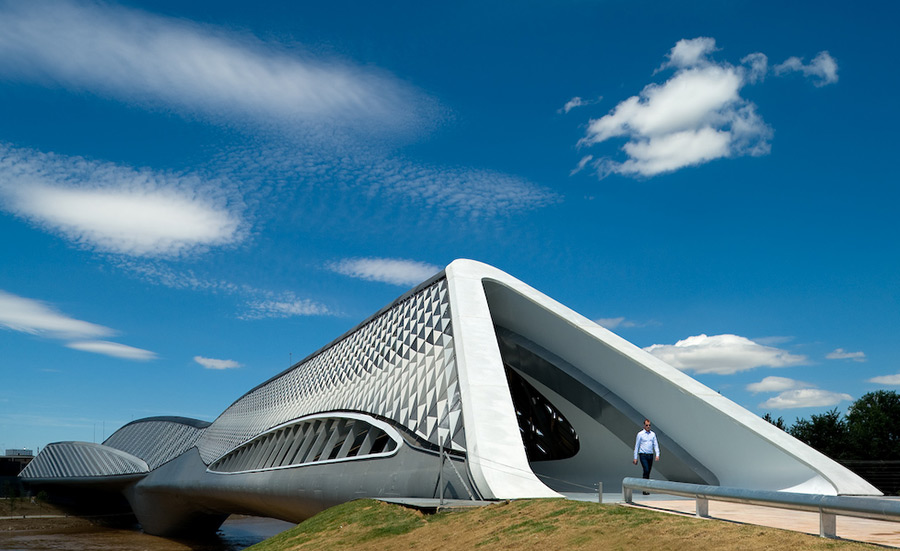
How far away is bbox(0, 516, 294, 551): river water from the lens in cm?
4091

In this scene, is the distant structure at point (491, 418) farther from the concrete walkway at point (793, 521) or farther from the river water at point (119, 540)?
the river water at point (119, 540)

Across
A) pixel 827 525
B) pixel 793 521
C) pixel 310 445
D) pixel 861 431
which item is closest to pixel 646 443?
pixel 793 521

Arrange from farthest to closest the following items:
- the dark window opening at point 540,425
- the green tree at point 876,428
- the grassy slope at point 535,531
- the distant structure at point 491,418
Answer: the green tree at point 876,428, the dark window opening at point 540,425, the distant structure at point 491,418, the grassy slope at point 535,531

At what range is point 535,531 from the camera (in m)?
9.29

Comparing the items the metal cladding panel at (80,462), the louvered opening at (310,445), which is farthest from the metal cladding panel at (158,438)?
the louvered opening at (310,445)

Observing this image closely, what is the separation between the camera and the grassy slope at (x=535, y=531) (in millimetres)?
7277

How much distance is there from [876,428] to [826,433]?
9.47 feet

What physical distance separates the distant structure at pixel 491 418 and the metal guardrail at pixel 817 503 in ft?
11.1

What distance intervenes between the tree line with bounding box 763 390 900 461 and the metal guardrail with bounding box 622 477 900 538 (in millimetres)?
35729

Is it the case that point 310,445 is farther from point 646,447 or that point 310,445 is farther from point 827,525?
point 827,525

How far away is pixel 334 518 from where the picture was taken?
45.7 ft

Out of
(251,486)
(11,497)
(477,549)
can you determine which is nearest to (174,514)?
(251,486)

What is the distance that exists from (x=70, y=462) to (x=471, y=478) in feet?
209

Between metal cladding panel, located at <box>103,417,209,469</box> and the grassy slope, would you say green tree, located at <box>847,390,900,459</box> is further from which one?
metal cladding panel, located at <box>103,417,209,469</box>
